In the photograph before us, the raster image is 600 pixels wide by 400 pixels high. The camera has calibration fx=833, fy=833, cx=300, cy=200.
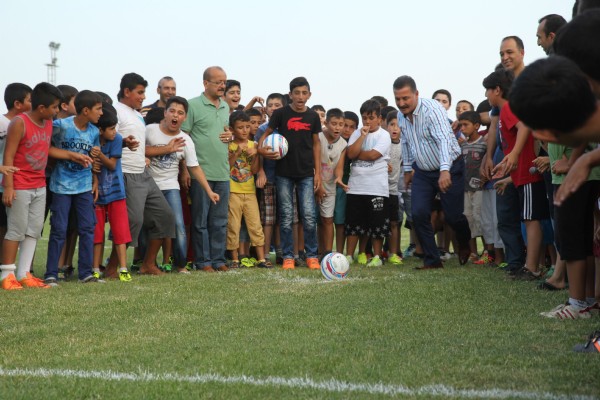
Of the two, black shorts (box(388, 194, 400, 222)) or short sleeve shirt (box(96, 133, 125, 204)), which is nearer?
short sleeve shirt (box(96, 133, 125, 204))

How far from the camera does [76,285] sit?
8273 millimetres

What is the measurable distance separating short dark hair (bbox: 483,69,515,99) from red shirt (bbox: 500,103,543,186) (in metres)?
0.38

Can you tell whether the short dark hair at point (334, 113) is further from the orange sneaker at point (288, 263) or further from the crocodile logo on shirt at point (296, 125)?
the orange sneaker at point (288, 263)

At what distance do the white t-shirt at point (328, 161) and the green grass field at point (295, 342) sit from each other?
10.9 feet

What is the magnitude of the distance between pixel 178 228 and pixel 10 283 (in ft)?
7.40

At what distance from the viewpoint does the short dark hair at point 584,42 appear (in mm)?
3479

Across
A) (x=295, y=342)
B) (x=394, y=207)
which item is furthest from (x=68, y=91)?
(x=295, y=342)

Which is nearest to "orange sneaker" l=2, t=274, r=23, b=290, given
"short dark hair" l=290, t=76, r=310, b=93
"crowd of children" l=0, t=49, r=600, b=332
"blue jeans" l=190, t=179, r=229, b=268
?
"crowd of children" l=0, t=49, r=600, b=332

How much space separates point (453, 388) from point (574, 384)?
564mm

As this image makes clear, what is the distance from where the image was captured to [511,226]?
882 centimetres

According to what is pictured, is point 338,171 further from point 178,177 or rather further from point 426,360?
point 426,360

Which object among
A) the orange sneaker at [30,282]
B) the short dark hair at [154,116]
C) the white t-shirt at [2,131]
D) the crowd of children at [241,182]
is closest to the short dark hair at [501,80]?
the crowd of children at [241,182]

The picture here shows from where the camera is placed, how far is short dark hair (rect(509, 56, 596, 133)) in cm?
317

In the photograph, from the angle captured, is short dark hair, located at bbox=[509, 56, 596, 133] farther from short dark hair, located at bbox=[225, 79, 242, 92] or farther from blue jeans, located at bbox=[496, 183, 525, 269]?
short dark hair, located at bbox=[225, 79, 242, 92]
